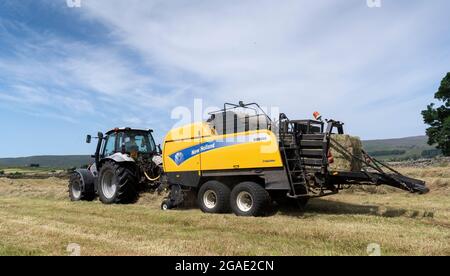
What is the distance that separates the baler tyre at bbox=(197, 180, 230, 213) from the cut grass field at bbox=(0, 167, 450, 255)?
0.56 meters

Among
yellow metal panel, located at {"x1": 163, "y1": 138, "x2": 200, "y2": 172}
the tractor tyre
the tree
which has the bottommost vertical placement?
the tractor tyre

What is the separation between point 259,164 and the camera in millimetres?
8922

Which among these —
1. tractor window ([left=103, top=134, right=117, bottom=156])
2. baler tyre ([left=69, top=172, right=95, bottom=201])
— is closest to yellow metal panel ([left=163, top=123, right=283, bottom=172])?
tractor window ([left=103, top=134, right=117, bottom=156])

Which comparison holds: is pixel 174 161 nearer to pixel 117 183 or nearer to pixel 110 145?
pixel 117 183

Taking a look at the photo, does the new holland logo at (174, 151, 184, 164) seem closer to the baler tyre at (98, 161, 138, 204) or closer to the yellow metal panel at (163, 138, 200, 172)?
the yellow metal panel at (163, 138, 200, 172)

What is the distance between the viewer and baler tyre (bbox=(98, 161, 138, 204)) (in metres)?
11.9

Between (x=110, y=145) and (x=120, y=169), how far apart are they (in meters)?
1.51

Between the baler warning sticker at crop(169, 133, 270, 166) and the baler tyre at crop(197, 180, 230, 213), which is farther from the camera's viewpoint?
the baler tyre at crop(197, 180, 230, 213)

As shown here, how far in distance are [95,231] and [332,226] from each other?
401 centimetres

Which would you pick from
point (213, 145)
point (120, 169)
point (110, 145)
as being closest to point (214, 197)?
point (213, 145)

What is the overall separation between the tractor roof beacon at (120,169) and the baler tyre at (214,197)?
91.9 inches

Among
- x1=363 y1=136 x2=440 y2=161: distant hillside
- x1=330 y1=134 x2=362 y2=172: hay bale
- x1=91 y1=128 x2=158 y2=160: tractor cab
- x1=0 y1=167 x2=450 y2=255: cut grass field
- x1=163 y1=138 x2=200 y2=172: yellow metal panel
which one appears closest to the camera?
x1=0 y1=167 x2=450 y2=255: cut grass field

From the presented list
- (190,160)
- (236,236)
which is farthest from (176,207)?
(236,236)

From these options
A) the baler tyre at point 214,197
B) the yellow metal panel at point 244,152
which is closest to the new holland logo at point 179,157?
the yellow metal panel at point 244,152
